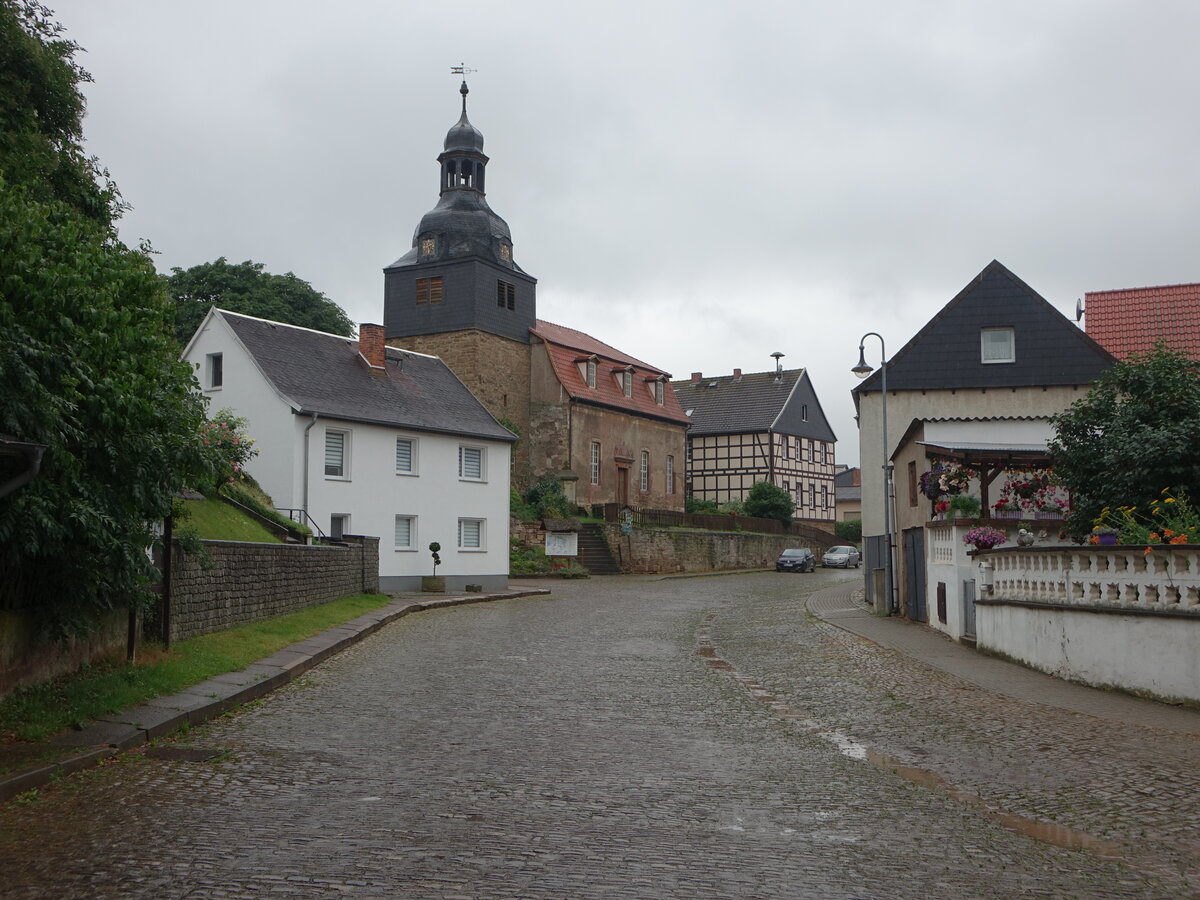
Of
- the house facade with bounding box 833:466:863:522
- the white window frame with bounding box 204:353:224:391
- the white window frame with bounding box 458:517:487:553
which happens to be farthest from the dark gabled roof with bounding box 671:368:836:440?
the white window frame with bounding box 204:353:224:391

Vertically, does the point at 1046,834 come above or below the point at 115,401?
below

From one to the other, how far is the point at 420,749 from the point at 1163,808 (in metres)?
5.21

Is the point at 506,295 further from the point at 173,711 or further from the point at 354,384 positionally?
the point at 173,711

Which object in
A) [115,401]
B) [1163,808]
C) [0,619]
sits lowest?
[1163,808]

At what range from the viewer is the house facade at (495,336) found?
179 ft

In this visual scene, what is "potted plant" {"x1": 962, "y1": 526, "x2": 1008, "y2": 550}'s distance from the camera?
18.2m

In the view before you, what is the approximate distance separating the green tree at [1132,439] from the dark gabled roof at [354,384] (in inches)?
826

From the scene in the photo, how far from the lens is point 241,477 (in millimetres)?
29406

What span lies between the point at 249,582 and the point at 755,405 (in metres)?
53.3

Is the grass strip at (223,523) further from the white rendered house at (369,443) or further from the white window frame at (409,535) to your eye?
the white window frame at (409,535)

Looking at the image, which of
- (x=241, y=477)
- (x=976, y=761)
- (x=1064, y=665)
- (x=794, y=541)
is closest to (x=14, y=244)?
(x=976, y=761)

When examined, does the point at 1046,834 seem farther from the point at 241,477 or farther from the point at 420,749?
the point at 241,477

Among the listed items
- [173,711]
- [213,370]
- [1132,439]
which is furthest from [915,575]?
[213,370]

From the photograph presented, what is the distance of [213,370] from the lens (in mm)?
35531
